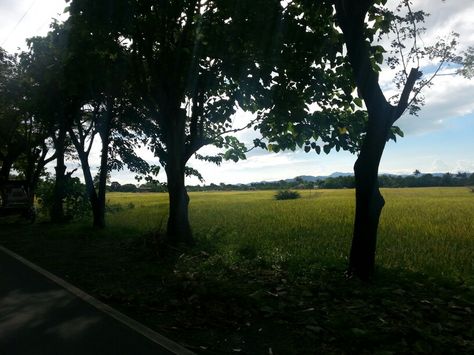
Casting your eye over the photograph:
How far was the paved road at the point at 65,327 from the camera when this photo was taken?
4.95m

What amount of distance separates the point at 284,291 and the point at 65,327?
334cm

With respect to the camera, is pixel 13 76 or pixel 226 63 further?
pixel 13 76

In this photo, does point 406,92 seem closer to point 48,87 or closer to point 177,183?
point 177,183

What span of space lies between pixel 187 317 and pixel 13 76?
22129 mm

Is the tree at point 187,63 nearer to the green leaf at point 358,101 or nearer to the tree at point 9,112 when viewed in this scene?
the green leaf at point 358,101

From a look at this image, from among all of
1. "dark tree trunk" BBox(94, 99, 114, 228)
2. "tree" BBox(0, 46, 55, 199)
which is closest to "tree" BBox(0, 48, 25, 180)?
"tree" BBox(0, 46, 55, 199)

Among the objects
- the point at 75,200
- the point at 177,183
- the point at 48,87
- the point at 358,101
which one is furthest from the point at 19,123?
the point at 358,101

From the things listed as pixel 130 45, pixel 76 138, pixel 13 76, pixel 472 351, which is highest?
pixel 13 76

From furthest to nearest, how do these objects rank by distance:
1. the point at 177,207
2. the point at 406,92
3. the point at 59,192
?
the point at 59,192 → the point at 177,207 → the point at 406,92

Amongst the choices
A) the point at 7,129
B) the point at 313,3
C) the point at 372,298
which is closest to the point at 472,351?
the point at 372,298

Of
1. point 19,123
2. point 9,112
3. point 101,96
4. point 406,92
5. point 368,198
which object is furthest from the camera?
point 19,123

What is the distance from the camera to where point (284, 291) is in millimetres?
7508

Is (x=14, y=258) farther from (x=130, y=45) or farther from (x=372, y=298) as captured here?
(x=372, y=298)

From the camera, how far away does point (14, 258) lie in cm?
1143
